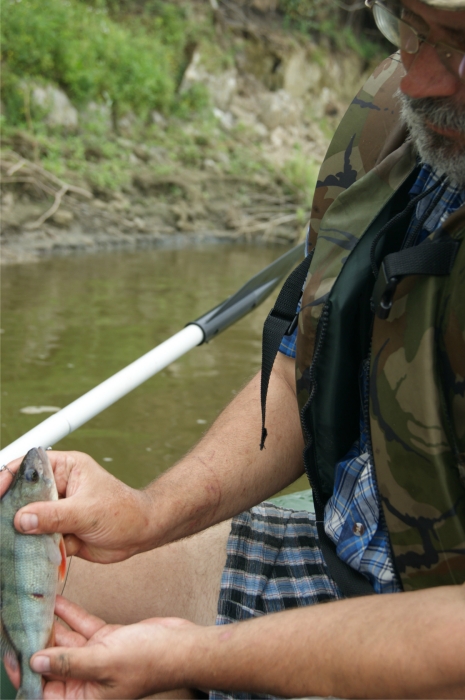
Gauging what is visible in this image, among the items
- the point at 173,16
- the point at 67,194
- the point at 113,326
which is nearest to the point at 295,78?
the point at 173,16

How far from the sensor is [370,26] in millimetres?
19312

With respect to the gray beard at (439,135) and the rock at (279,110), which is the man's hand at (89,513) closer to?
the gray beard at (439,135)

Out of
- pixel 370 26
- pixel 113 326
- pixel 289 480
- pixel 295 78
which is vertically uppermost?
pixel 370 26

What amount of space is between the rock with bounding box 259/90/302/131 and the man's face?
1409 cm

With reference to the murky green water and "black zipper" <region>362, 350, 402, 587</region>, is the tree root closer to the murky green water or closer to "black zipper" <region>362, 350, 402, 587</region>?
the murky green water

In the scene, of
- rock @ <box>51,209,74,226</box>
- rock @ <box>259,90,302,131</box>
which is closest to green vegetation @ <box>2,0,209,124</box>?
rock @ <box>259,90,302,131</box>

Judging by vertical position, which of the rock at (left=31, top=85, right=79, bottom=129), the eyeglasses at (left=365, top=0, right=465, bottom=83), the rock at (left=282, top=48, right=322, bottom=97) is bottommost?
the eyeglasses at (left=365, top=0, right=465, bottom=83)

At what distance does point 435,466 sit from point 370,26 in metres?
19.9

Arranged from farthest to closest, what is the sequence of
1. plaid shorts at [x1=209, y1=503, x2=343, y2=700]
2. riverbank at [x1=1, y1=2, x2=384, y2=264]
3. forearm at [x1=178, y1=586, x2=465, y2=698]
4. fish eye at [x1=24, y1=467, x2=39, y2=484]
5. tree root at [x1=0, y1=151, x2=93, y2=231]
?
riverbank at [x1=1, y1=2, x2=384, y2=264], tree root at [x1=0, y1=151, x2=93, y2=231], plaid shorts at [x1=209, y1=503, x2=343, y2=700], fish eye at [x1=24, y1=467, x2=39, y2=484], forearm at [x1=178, y1=586, x2=465, y2=698]

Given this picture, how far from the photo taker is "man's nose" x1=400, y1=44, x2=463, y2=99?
4.83ft

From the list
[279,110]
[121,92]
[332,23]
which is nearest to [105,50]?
[121,92]

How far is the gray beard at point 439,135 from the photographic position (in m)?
1.48

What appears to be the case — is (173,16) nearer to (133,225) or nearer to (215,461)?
(133,225)

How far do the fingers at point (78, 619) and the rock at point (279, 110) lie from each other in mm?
14307
